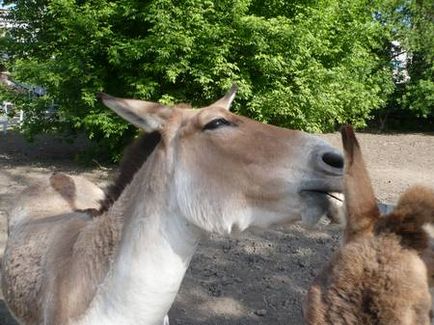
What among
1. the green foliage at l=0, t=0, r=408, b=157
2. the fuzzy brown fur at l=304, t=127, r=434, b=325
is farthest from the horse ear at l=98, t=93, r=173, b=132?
the green foliage at l=0, t=0, r=408, b=157

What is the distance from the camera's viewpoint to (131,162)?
2.75 metres

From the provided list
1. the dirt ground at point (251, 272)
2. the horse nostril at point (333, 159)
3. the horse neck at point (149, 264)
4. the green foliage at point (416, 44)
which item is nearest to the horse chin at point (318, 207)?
the horse nostril at point (333, 159)

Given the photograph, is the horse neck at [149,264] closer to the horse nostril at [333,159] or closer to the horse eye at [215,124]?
the horse eye at [215,124]

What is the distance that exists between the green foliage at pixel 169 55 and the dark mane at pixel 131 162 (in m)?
6.46

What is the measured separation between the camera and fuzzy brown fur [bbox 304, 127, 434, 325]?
1.07 m

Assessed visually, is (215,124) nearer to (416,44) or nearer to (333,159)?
(333,159)

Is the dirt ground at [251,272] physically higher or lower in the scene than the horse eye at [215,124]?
lower

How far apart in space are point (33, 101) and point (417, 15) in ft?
57.2

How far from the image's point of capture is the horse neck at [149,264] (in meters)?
2.37

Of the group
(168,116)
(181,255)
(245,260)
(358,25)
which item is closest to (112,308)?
(181,255)

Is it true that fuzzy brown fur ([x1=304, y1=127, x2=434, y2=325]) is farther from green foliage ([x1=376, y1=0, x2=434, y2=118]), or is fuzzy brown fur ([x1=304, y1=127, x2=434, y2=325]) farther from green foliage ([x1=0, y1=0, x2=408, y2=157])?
green foliage ([x1=376, y1=0, x2=434, y2=118])

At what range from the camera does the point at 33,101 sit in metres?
10.9

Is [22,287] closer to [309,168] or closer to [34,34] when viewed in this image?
[309,168]

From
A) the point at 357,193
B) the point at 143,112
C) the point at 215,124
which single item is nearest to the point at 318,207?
the point at 215,124
